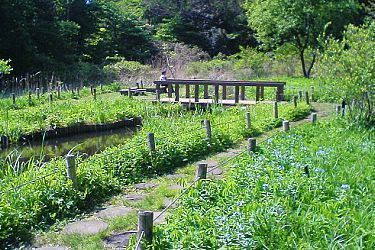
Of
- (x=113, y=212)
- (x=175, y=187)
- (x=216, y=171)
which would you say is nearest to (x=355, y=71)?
(x=216, y=171)

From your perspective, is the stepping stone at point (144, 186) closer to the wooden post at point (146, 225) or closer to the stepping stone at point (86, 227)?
the stepping stone at point (86, 227)

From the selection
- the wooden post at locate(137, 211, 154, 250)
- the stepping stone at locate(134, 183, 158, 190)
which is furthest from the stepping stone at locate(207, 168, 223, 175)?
the wooden post at locate(137, 211, 154, 250)

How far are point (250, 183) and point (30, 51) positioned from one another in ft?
75.7

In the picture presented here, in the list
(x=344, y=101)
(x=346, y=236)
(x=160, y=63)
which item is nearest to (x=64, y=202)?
(x=346, y=236)

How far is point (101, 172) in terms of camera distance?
6477mm

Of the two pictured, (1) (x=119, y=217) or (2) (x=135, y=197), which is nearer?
(1) (x=119, y=217)

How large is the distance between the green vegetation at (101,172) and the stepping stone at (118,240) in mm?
901

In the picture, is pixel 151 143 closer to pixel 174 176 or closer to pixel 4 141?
pixel 174 176

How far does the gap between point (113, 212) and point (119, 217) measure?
0.24 m

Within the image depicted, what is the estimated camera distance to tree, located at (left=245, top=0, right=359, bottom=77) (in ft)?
75.9

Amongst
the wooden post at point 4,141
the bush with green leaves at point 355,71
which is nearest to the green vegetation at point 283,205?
the bush with green leaves at point 355,71

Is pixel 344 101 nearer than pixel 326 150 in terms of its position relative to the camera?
No

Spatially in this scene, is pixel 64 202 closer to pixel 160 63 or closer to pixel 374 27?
pixel 374 27

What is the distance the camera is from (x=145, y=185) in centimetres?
673
